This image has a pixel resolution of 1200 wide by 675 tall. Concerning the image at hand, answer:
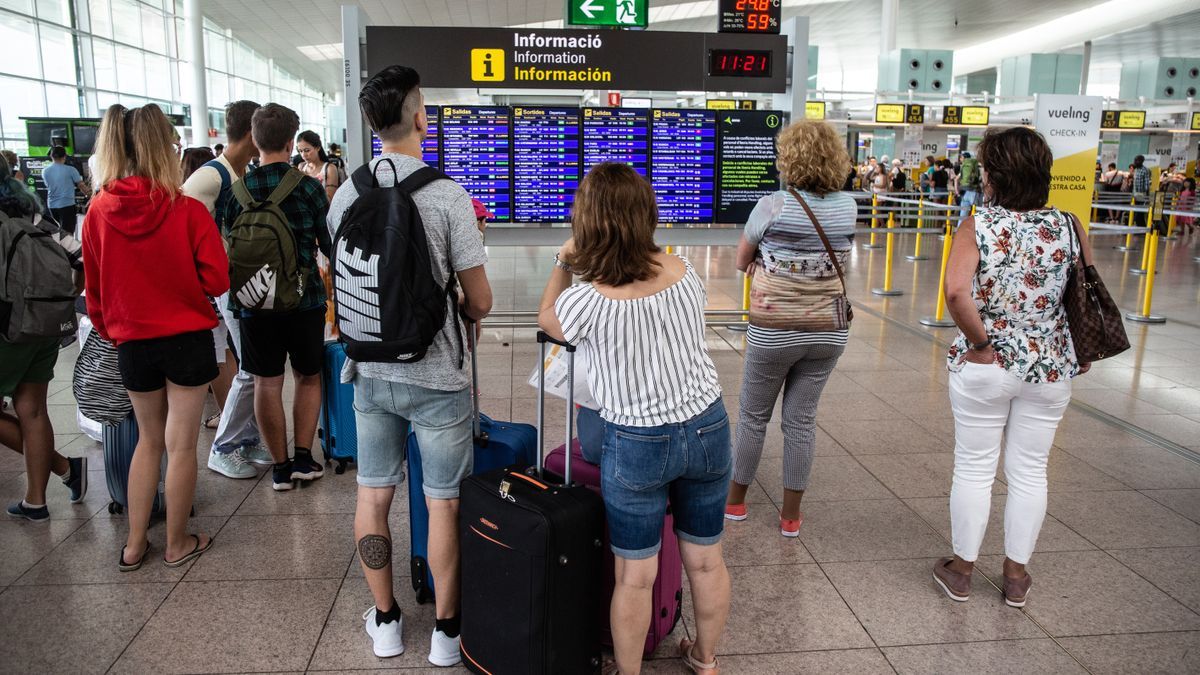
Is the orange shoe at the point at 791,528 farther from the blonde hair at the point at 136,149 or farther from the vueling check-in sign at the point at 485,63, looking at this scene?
the vueling check-in sign at the point at 485,63

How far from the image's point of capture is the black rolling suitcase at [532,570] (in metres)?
2.18

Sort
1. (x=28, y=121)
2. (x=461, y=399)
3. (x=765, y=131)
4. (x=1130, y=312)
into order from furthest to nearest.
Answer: (x=28, y=121)
(x=1130, y=312)
(x=765, y=131)
(x=461, y=399)

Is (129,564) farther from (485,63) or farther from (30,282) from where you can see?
(485,63)

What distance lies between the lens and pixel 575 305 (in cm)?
213

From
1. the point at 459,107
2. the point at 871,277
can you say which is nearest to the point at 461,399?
the point at 459,107

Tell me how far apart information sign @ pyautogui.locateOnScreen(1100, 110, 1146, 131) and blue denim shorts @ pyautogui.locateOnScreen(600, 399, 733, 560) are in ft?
75.2

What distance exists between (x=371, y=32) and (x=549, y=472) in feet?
15.5

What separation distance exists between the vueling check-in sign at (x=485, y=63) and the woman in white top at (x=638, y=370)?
175 inches

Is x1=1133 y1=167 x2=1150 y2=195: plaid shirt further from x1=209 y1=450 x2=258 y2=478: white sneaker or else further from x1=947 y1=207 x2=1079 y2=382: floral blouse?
x1=209 y1=450 x2=258 y2=478: white sneaker

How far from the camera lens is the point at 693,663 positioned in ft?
8.36

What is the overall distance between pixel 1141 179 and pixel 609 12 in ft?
57.1

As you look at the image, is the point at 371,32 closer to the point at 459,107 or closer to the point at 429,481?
the point at 459,107

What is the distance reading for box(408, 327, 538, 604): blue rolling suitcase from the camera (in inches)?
107

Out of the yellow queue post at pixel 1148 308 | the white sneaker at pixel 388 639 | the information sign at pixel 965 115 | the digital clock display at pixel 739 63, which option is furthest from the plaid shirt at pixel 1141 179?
the white sneaker at pixel 388 639
